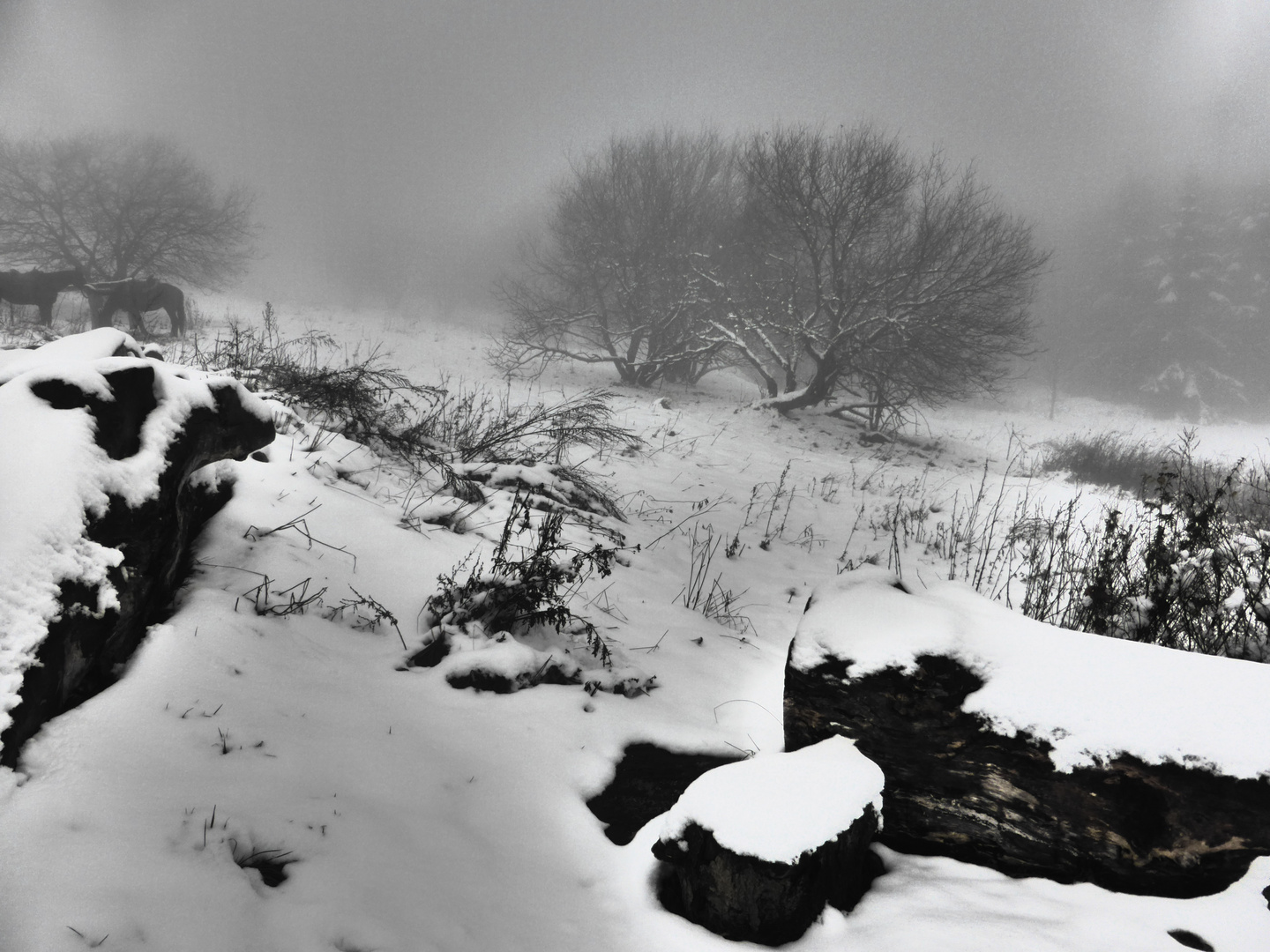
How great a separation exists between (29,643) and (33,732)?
0.66ft

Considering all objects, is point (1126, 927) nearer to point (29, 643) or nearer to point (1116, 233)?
point (29, 643)

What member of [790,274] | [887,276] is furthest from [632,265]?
[887,276]

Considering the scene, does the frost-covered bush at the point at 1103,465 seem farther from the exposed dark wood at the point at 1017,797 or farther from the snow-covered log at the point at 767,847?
the snow-covered log at the point at 767,847

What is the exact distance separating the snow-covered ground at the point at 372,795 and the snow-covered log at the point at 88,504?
11 centimetres

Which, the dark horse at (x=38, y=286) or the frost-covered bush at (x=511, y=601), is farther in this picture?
the dark horse at (x=38, y=286)

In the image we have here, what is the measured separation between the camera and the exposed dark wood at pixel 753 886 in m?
1.37

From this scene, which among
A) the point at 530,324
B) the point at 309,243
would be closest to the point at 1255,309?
the point at 530,324

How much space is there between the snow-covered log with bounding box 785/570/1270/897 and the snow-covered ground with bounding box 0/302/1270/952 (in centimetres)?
7

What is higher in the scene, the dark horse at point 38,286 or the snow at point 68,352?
the snow at point 68,352

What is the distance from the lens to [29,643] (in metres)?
1.29

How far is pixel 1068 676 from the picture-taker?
169 centimetres

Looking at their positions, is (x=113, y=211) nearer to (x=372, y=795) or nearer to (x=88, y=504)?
(x=88, y=504)

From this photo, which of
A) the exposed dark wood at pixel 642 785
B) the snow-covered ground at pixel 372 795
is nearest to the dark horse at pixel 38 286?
the snow-covered ground at pixel 372 795

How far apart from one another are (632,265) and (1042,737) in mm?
19482
